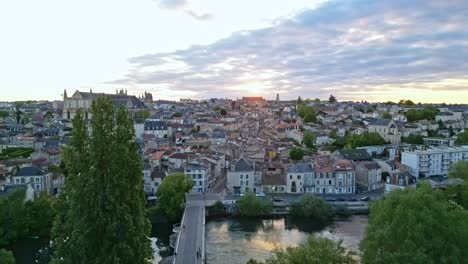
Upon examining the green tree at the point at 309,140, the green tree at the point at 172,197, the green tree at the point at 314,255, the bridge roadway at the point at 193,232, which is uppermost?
the green tree at the point at 309,140

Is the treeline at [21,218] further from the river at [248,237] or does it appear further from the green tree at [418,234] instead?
the green tree at [418,234]

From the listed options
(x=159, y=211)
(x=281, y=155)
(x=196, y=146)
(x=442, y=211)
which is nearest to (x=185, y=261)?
(x=159, y=211)

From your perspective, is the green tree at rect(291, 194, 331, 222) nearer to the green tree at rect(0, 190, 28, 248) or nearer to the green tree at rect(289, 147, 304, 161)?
the green tree at rect(289, 147, 304, 161)

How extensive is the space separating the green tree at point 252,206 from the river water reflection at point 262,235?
0.60 m

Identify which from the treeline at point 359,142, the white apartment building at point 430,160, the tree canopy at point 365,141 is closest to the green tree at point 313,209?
the white apartment building at point 430,160

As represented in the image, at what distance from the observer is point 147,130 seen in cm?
6256

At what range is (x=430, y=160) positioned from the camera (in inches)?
1650

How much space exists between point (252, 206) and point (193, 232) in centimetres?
631

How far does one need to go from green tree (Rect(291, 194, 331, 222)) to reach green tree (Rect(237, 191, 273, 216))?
6.29 feet

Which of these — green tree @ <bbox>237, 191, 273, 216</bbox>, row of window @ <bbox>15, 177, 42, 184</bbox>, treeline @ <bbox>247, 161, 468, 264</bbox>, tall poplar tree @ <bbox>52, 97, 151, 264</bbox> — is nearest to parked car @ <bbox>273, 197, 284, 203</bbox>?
green tree @ <bbox>237, 191, 273, 216</bbox>

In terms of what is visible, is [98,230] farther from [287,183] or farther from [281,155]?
[281,155]

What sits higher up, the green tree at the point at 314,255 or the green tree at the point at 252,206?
the green tree at the point at 314,255

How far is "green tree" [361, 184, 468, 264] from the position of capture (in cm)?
1498

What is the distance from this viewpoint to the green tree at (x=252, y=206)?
30.4 m
